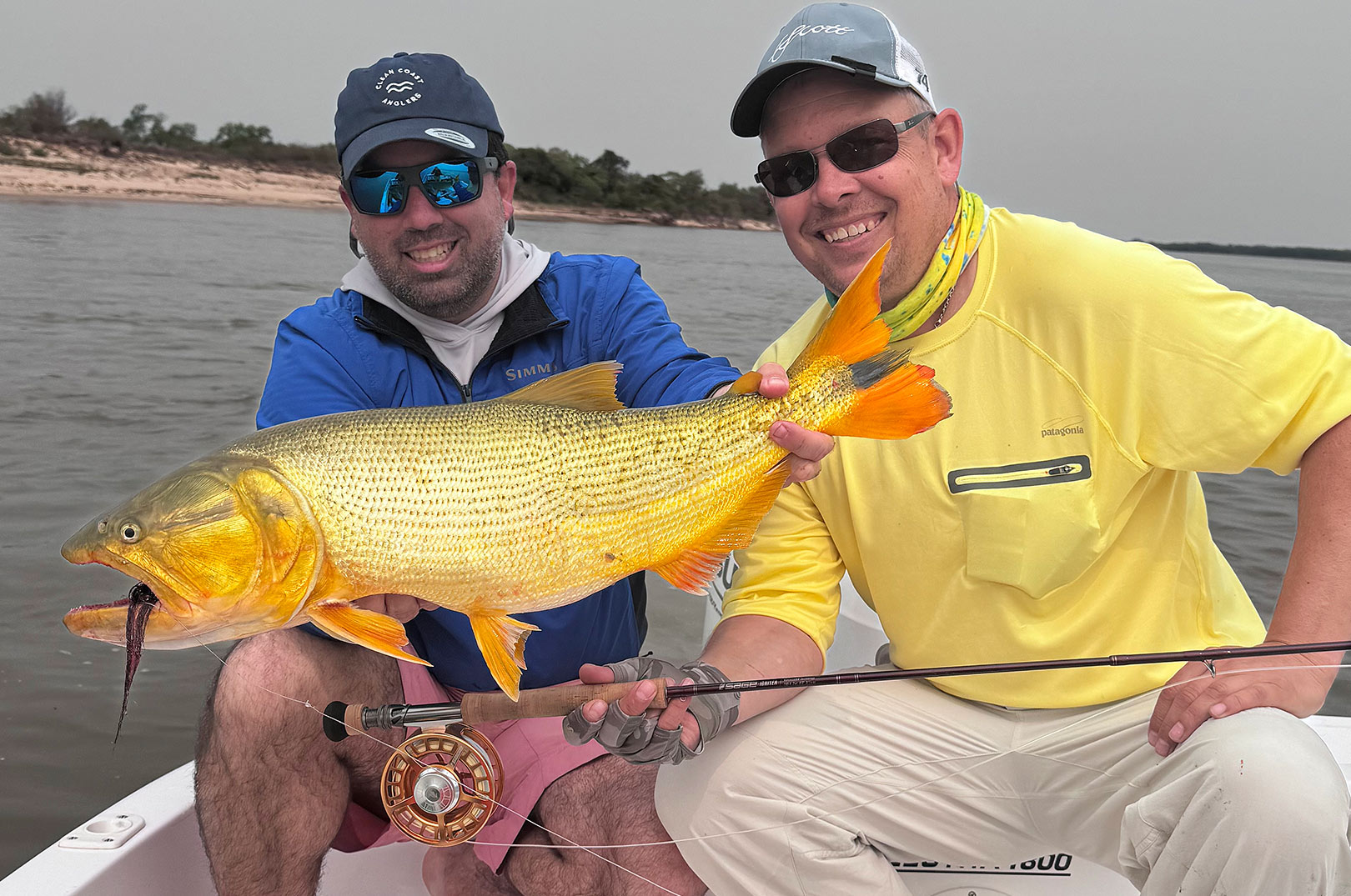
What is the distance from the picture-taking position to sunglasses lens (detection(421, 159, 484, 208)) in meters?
3.05

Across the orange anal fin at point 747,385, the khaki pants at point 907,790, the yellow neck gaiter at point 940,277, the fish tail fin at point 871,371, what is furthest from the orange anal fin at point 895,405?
the khaki pants at point 907,790

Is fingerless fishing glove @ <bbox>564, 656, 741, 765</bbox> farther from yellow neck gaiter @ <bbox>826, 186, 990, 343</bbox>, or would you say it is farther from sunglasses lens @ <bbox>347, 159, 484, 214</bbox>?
sunglasses lens @ <bbox>347, 159, 484, 214</bbox>

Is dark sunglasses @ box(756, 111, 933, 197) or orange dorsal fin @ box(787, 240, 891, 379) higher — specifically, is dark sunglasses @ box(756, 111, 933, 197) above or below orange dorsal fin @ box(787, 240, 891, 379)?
above

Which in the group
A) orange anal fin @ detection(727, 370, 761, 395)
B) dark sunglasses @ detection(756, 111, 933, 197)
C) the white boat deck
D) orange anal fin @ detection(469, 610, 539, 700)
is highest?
dark sunglasses @ detection(756, 111, 933, 197)

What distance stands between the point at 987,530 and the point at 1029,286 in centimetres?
67

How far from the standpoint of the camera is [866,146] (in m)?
2.77

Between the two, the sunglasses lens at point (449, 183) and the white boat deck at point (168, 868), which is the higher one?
the sunglasses lens at point (449, 183)

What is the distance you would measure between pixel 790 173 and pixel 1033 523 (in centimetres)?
117

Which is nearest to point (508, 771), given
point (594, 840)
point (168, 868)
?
point (594, 840)

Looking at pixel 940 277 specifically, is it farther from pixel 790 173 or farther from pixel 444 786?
pixel 444 786

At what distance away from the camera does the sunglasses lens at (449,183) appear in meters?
3.05

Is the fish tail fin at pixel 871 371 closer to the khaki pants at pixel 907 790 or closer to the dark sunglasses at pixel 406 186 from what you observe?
the khaki pants at pixel 907 790

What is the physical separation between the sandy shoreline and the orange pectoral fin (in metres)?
46.5

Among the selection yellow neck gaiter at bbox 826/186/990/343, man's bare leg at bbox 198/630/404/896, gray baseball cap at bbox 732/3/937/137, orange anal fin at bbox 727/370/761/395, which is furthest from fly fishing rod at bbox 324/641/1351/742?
gray baseball cap at bbox 732/3/937/137
